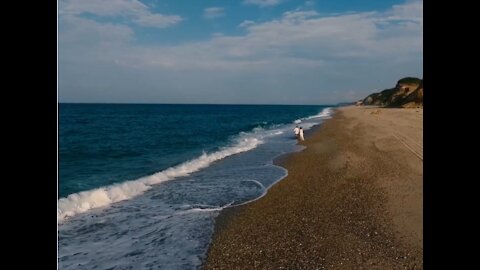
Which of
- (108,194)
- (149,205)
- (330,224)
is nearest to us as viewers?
(330,224)

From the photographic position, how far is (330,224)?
8.83 metres

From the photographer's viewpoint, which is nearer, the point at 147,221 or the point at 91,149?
the point at 147,221

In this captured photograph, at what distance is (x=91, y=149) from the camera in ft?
97.1

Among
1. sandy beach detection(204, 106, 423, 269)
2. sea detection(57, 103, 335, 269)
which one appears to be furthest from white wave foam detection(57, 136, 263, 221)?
sandy beach detection(204, 106, 423, 269)

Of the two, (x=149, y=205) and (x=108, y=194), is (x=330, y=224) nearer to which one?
(x=149, y=205)

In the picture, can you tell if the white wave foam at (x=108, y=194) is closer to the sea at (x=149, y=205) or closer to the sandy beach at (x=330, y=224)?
the sea at (x=149, y=205)

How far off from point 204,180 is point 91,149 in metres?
17.5

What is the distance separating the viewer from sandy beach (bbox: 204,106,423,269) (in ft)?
22.6

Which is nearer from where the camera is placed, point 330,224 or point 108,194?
point 330,224

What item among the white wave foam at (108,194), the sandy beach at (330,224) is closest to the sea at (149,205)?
the white wave foam at (108,194)

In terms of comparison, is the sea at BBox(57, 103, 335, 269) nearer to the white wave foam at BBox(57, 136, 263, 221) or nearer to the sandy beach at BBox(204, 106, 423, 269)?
the white wave foam at BBox(57, 136, 263, 221)

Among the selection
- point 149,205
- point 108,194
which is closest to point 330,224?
point 149,205
